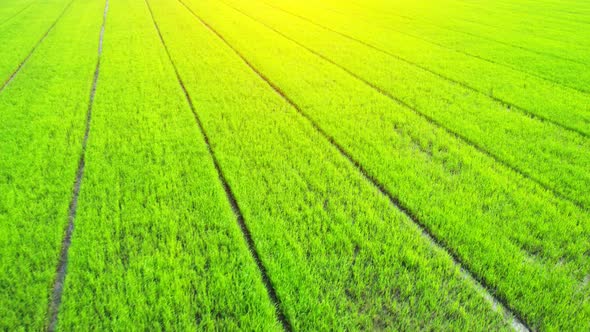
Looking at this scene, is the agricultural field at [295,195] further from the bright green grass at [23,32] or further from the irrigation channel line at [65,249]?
the bright green grass at [23,32]

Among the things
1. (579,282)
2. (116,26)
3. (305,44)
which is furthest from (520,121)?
(116,26)

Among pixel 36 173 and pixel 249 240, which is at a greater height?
pixel 36 173

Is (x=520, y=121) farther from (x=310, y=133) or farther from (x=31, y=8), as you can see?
(x=31, y=8)

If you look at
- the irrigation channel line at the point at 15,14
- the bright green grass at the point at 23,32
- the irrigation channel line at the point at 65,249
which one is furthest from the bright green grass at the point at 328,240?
the irrigation channel line at the point at 15,14

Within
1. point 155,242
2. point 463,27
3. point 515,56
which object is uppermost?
point 463,27

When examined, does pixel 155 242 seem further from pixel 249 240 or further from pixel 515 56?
pixel 515 56

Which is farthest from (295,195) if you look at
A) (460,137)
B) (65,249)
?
(460,137)
